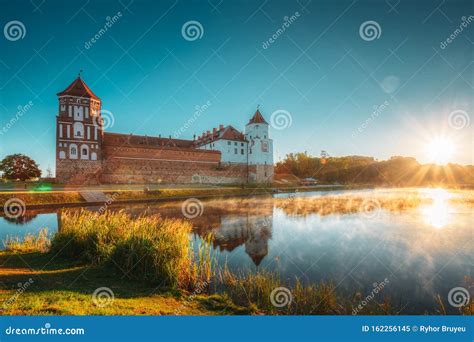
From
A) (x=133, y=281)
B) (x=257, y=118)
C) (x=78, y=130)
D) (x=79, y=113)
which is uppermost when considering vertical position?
(x=257, y=118)

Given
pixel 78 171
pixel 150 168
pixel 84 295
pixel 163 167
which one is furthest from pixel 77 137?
pixel 84 295

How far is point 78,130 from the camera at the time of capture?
102 ft

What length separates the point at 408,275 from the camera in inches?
255

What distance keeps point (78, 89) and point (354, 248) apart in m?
35.3

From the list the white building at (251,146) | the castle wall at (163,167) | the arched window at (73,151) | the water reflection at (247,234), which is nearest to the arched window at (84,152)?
the arched window at (73,151)

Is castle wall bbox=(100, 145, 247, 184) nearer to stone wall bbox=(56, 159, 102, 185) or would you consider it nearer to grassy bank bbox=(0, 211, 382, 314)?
stone wall bbox=(56, 159, 102, 185)

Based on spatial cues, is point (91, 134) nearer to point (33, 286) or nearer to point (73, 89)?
point (73, 89)

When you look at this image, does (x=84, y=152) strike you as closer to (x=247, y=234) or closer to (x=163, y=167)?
(x=163, y=167)

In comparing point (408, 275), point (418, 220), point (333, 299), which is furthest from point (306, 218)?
point (333, 299)

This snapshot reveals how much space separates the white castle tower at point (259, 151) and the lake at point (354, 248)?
105 feet

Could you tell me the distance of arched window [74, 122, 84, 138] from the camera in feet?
102

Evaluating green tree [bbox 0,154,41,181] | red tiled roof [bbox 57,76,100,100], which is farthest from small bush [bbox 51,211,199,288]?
green tree [bbox 0,154,41,181]

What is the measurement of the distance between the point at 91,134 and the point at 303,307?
34336mm

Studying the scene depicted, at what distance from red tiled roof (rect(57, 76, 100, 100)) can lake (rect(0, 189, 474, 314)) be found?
21.6 m
